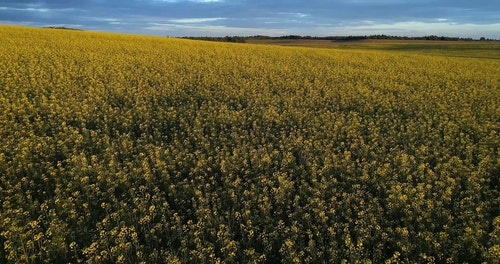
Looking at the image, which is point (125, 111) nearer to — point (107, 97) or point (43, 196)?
point (107, 97)

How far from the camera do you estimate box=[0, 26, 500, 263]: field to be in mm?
7125

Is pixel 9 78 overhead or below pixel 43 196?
overhead

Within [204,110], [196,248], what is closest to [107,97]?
[204,110]

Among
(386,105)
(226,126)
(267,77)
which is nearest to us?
(226,126)

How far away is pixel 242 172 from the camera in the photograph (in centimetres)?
1027

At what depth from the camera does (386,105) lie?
17.3 m

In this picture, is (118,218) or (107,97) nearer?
(118,218)

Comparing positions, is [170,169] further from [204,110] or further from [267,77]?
[267,77]

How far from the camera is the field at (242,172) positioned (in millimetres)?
7125

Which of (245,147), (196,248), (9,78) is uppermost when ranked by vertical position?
(9,78)

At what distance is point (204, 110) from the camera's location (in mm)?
16172

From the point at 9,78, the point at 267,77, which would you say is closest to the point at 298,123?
the point at 267,77

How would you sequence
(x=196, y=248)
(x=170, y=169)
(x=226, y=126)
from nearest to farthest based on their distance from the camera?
(x=196, y=248) < (x=170, y=169) < (x=226, y=126)

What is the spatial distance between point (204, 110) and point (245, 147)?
16.7 ft
